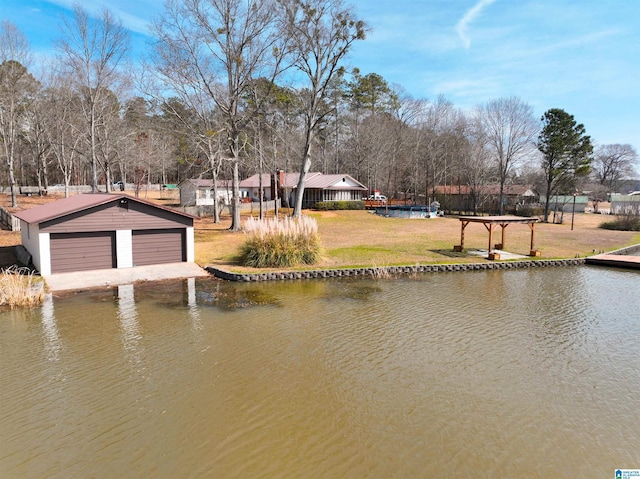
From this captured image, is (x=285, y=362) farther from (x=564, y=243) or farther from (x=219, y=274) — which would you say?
(x=564, y=243)

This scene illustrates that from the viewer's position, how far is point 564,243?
25547mm

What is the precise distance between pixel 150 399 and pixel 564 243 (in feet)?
85.0

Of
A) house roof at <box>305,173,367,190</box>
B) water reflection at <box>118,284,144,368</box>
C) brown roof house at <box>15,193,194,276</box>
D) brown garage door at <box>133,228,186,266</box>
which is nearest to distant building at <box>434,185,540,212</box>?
house roof at <box>305,173,367,190</box>

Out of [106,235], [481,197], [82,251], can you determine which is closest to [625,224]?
[481,197]

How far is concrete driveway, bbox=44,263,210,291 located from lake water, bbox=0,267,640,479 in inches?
56.5

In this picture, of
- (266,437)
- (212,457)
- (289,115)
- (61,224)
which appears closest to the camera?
(212,457)

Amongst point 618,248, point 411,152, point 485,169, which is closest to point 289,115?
point 411,152

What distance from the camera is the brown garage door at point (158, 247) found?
17078mm

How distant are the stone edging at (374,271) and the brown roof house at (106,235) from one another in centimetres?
234

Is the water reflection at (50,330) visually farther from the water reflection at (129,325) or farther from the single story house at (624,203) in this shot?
the single story house at (624,203)

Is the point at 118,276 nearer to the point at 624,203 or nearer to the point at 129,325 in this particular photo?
the point at 129,325

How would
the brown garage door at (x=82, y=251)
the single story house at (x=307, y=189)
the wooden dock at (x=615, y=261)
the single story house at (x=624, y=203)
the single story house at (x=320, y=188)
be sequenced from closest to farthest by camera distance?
the brown garage door at (x=82, y=251) < the wooden dock at (x=615, y=261) < the single story house at (x=320, y=188) < the single story house at (x=307, y=189) < the single story house at (x=624, y=203)

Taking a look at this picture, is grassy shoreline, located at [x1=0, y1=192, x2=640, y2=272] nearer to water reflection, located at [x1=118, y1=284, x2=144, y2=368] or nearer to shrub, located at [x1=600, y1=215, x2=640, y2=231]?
shrub, located at [x1=600, y1=215, x2=640, y2=231]

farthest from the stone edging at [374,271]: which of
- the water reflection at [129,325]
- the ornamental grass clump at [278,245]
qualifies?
the water reflection at [129,325]
